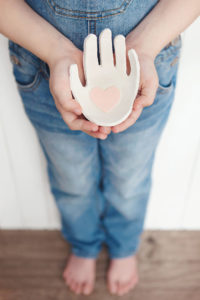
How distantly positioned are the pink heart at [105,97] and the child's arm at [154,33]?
49 mm

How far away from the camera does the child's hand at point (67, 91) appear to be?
0.55 metres

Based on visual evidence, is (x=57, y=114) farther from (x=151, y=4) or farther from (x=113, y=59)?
(x=151, y=4)

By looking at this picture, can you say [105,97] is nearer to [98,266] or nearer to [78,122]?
[78,122]

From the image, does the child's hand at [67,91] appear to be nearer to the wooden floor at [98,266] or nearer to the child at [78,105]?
the child at [78,105]

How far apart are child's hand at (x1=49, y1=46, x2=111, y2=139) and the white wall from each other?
10.1 inches

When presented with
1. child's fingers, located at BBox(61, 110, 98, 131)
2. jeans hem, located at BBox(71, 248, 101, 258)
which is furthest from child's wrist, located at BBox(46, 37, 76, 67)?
jeans hem, located at BBox(71, 248, 101, 258)

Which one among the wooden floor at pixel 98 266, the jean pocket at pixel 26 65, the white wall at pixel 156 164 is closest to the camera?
the jean pocket at pixel 26 65

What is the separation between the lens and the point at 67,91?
1.82 ft

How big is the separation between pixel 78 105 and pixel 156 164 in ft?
1.81

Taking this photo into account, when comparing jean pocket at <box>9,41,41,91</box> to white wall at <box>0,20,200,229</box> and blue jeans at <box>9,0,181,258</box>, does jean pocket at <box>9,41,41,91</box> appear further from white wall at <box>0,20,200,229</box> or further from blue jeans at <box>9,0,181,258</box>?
white wall at <box>0,20,200,229</box>

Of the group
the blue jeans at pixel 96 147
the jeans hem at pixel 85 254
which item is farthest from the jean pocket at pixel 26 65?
the jeans hem at pixel 85 254

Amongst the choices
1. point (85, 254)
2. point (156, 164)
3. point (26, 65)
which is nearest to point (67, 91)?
point (26, 65)

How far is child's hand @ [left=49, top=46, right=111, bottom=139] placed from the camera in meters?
0.55

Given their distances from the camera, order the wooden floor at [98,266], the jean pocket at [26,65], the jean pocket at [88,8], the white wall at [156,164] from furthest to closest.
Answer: the wooden floor at [98,266] < the white wall at [156,164] < the jean pocket at [26,65] < the jean pocket at [88,8]
